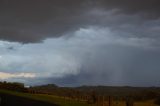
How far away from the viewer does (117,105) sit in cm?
4353

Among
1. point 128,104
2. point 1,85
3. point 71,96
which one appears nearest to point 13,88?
point 1,85

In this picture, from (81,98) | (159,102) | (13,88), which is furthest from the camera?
(13,88)

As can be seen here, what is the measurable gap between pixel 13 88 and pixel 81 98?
1733 inches

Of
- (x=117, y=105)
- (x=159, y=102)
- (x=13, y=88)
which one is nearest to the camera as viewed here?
(x=117, y=105)

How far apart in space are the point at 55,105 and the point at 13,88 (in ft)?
188

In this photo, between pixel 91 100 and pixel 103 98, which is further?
pixel 91 100

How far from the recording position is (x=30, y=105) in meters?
41.8

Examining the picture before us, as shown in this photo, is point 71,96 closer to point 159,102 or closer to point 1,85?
point 159,102

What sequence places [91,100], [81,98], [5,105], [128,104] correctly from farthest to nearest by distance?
1. [81,98]
2. [91,100]
3. [5,105]
4. [128,104]

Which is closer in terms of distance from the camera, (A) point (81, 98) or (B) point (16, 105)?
(B) point (16, 105)

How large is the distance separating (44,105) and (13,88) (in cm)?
5811

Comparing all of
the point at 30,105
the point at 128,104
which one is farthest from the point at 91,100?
the point at 128,104

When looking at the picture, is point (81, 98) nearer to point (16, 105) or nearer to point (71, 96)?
point (71, 96)

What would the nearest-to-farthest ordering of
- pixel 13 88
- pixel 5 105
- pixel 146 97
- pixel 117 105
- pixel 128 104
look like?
pixel 128 104 → pixel 5 105 → pixel 117 105 → pixel 146 97 → pixel 13 88
